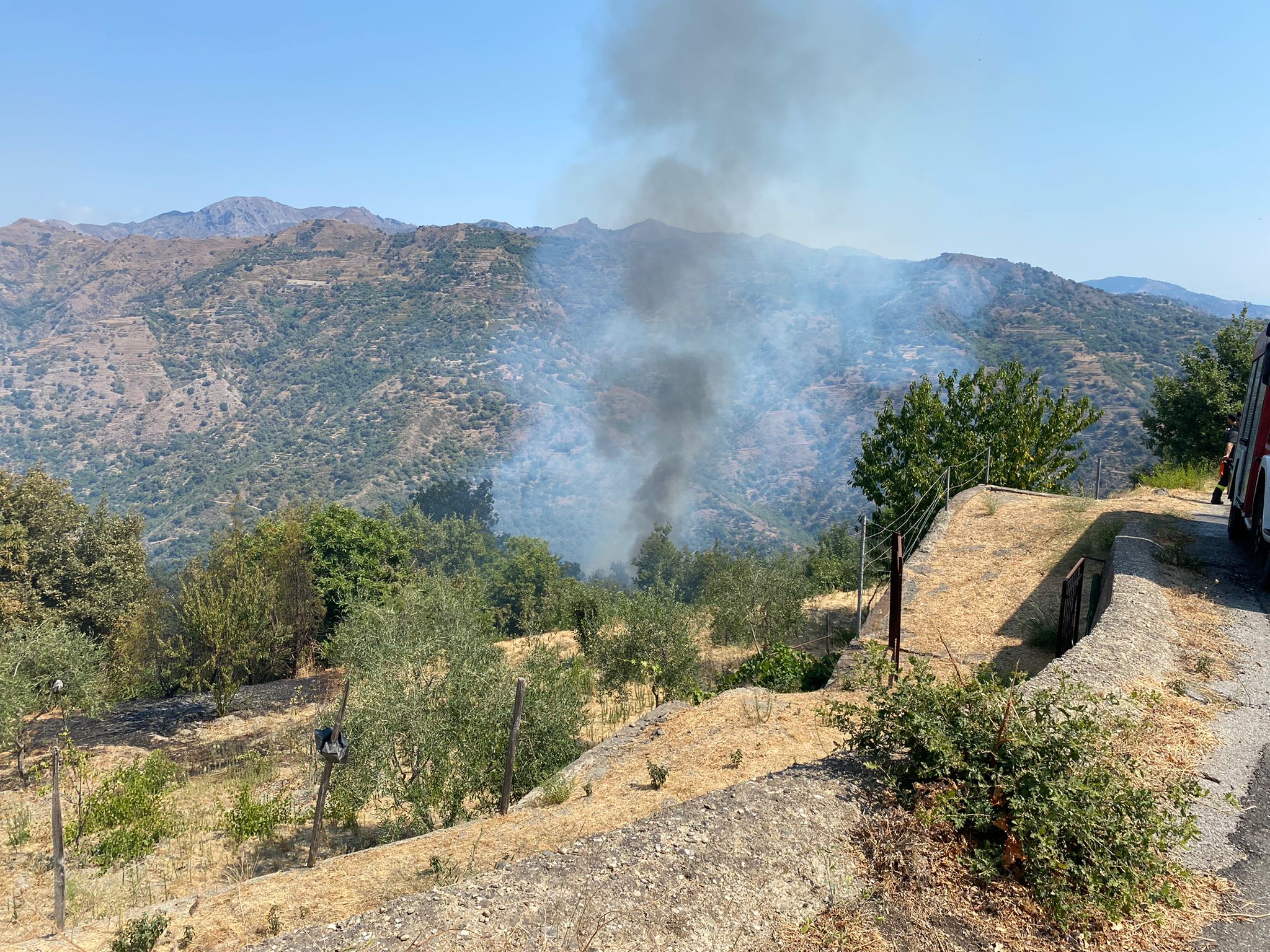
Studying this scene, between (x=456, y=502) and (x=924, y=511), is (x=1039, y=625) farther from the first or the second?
(x=456, y=502)

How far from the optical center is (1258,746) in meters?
6.05

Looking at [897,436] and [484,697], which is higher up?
[897,436]

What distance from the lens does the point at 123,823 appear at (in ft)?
38.1

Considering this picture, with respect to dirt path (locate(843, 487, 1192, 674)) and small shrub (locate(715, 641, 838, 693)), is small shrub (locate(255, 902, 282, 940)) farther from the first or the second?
small shrub (locate(715, 641, 838, 693))

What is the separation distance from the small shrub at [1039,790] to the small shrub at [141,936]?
16.1ft

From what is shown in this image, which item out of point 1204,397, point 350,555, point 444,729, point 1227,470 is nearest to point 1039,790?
point 444,729

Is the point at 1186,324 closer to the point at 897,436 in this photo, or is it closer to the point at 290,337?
the point at 897,436

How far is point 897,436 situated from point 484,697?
47.6 ft

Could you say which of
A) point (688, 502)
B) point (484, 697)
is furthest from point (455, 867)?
point (688, 502)

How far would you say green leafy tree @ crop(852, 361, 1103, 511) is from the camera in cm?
2055

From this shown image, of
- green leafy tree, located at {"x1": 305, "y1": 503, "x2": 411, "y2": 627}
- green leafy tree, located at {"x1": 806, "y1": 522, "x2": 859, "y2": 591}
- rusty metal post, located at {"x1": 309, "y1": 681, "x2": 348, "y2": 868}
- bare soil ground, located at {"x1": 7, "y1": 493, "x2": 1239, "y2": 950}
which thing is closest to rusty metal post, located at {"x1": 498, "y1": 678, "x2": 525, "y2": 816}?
bare soil ground, located at {"x1": 7, "y1": 493, "x2": 1239, "y2": 950}

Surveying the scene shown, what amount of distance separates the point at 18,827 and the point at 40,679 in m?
6.04

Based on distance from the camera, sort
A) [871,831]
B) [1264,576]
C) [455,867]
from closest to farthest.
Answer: [871,831], [455,867], [1264,576]

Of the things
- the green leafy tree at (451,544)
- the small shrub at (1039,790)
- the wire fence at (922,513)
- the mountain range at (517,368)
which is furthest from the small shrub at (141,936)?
the mountain range at (517,368)
